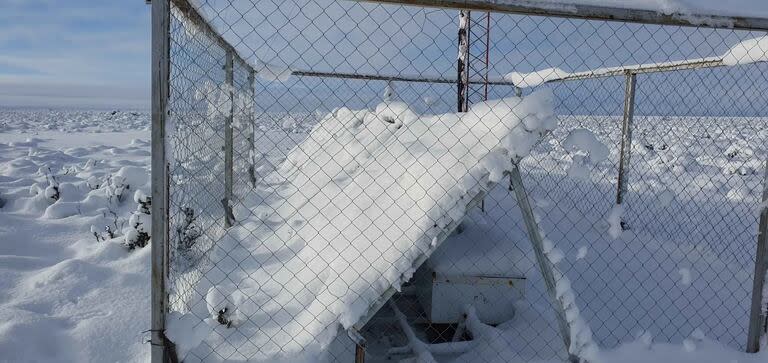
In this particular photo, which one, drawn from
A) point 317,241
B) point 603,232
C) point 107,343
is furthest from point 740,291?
point 107,343

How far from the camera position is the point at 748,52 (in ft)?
10.2

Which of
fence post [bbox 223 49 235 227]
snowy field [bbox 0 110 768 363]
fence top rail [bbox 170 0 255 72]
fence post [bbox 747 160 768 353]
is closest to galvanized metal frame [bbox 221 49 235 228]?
fence post [bbox 223 49 235 227]

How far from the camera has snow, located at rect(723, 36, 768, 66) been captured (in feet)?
9.82

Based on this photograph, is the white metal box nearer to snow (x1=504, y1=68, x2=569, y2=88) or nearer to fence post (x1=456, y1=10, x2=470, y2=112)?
snow (x1=504, y1=68, x2=569, y2=88)

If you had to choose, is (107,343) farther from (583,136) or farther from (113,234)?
(583,136)

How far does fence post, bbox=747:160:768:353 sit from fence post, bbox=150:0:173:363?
11.0 feet

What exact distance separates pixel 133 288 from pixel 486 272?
250cm

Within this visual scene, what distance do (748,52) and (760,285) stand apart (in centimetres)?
144

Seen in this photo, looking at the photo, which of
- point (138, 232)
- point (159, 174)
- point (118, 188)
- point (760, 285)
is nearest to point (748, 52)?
point (760, 285)

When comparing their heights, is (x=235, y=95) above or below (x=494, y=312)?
above

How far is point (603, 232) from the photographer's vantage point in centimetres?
593

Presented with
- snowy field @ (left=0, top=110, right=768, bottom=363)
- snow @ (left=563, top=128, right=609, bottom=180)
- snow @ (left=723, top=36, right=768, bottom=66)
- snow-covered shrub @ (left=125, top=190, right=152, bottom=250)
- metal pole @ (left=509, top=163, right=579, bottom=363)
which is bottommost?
snowy field @ (left=0, top=110, right=768, bottom=363)

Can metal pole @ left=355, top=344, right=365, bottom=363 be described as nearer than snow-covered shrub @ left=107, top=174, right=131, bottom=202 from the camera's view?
Yes

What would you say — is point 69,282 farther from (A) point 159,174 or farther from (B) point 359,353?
(B) point 359,353
